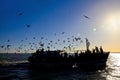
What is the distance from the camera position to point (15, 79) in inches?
1758

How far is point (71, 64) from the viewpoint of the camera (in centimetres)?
6575

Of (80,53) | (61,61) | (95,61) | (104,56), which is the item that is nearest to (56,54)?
(61,61)

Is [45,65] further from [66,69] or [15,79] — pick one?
[15,79]

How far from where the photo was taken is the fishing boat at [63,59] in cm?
6316

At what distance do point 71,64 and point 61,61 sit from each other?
4.00 meters

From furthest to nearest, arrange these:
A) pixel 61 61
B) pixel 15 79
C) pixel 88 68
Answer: pixel 88 68 < pixel 61 61 < pixel 15 79

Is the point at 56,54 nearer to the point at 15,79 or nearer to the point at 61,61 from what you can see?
the point at 61,61

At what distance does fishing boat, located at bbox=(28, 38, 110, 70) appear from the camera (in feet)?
207

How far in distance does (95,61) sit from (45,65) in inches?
627

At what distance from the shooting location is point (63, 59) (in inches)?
2505

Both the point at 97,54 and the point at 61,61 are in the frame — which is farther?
the point at 97,54

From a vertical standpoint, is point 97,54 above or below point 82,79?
above

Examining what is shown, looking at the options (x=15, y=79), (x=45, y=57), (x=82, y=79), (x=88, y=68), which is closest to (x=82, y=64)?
(x=88, y=68)

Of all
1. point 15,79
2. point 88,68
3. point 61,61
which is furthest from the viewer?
point 88,68
